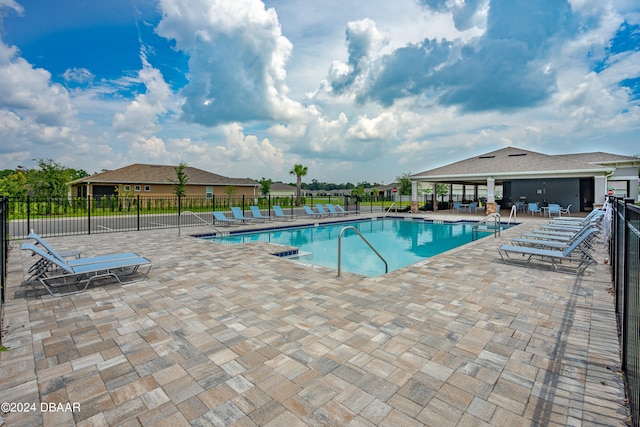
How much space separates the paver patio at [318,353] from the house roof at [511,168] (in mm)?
16250

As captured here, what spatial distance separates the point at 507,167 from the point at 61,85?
90.1 ft

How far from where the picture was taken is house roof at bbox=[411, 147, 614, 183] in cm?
1858

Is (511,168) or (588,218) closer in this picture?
(588,218)

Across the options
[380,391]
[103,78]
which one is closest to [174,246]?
[380,391]

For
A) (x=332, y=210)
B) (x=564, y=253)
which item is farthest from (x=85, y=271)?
(x=332, y=210)

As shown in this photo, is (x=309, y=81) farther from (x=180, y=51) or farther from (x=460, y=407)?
(x=460, y=407)

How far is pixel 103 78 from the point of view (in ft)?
57.0

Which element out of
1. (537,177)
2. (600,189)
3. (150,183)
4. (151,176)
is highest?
(151,176)

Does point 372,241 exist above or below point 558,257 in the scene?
below

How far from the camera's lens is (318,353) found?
3.19 metres

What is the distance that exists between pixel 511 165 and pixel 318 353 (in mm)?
23002

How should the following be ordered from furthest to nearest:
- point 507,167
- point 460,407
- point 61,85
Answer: point 507,167 < point 61,85 < point 460,407

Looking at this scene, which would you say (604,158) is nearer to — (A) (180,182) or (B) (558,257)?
(B) (558,257)

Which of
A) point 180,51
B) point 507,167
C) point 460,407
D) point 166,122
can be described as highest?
point 180,51
